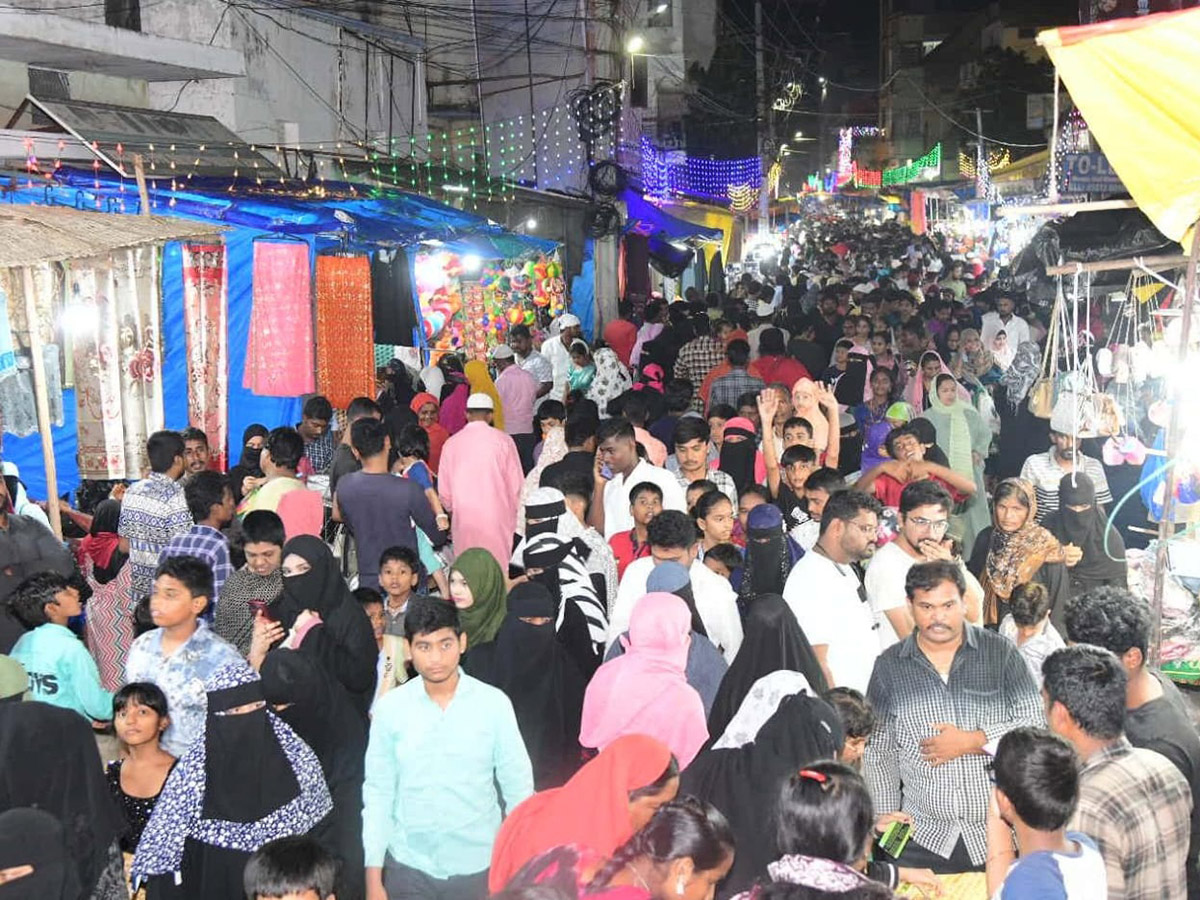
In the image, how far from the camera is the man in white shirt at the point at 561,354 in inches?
514

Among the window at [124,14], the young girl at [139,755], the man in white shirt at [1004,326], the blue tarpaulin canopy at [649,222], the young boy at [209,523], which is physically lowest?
the young girl at [139,755]

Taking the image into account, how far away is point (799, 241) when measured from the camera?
5278 centimetres

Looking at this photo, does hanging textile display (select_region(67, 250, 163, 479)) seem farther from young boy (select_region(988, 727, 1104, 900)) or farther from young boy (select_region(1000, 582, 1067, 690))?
young boy (select_region(988, 727, 1104, 900))

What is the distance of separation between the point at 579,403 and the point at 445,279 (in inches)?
247

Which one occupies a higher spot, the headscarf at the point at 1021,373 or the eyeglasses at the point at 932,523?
the headscarf at the point at 1021,373

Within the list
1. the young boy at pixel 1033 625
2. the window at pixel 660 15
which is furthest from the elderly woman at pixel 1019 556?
the window at pixel 660 15

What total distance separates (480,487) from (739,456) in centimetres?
158

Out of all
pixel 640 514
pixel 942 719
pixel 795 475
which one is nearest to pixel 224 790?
pixel 942 719

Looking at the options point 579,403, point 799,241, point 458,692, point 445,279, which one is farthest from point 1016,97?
point 458,692

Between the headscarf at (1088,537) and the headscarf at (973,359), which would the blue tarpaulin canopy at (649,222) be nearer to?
the headscarf at (973,359)

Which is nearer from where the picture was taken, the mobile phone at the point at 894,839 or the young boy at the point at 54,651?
the mobile phone at the point at 894,839

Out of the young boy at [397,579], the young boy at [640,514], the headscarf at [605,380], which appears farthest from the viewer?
the headscarf at [605,380]

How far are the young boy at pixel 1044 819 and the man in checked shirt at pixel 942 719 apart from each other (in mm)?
963

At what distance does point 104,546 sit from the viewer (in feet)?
Result: 23.6
